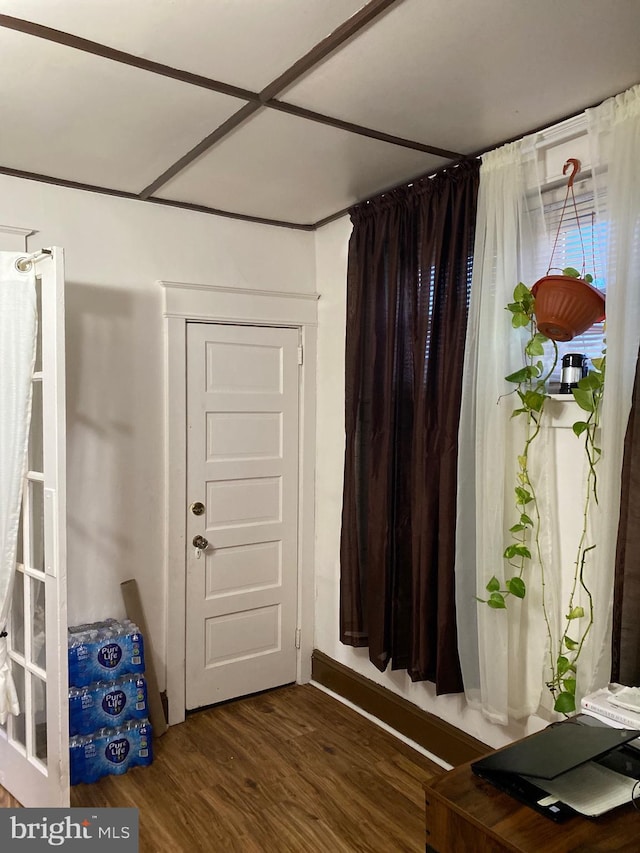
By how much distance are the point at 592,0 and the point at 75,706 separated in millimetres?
3000

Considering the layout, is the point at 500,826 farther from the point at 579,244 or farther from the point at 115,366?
the point at 115,366

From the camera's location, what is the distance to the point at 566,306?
84.1 inches

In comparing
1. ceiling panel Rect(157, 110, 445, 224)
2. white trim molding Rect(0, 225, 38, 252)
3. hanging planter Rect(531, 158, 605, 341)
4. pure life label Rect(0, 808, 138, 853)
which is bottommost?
pure life label Rect(0, 808, 138, 853)

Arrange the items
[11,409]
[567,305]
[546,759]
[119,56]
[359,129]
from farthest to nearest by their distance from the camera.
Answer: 1. [11,409]
2. [359,129]
3. [567,305]
4. [119,56]
5. [546,759]

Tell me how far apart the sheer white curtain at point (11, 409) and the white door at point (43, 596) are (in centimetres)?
5

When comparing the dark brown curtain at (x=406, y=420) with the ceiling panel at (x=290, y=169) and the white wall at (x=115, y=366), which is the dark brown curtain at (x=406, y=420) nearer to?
the ceiling panel at (x=290, y=169)

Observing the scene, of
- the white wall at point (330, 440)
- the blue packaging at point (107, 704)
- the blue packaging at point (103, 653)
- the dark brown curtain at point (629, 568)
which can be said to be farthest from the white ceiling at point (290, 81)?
the blue packaging at point (107, 704)

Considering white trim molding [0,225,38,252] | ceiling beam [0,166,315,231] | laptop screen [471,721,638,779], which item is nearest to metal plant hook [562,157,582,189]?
ceiling beam [0,166,315,231]

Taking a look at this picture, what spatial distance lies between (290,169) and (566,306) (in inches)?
50.8

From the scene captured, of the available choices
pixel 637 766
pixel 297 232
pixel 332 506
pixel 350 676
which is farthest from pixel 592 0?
pixel 350 676

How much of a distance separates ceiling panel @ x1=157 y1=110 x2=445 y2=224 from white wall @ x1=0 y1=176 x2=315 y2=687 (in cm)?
26

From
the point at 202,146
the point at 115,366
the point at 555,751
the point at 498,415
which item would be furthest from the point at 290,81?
the point at 555,751

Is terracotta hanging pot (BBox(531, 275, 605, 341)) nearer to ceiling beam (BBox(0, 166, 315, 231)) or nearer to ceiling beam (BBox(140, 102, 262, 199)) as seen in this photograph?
ceiling beam (BBox(140, 102, 262, 199))

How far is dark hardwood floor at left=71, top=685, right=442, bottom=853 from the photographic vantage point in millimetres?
2441
